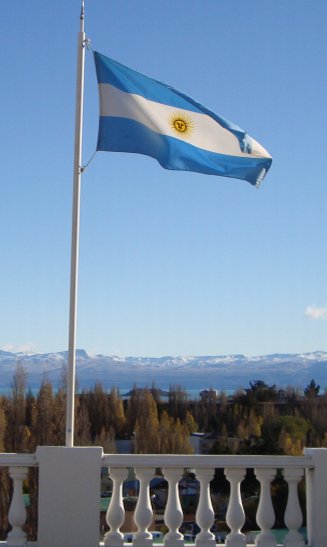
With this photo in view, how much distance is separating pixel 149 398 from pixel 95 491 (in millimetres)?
51677

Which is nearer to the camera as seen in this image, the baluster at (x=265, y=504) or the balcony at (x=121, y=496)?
the balcony at (x=121, y=496)

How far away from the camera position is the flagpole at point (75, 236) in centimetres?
694

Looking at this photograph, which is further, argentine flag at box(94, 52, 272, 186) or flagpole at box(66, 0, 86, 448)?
argentine flag at box(94, 52, 272, 186)

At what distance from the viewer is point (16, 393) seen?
1925 inches

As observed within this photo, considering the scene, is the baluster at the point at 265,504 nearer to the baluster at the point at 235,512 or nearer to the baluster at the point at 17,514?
the baluster at the point at 235,512

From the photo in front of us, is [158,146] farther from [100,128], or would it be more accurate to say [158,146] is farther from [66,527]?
[66,527]

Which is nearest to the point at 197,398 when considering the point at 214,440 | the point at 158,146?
the point at 214,440

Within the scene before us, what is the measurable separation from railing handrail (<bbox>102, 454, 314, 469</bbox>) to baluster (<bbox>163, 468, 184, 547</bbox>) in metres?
0.09

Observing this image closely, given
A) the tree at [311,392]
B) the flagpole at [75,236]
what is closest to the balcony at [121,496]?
the flagpole at [75,236]

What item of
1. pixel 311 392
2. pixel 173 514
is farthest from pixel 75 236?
pixel 311 392

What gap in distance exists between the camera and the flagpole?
6.94 metres

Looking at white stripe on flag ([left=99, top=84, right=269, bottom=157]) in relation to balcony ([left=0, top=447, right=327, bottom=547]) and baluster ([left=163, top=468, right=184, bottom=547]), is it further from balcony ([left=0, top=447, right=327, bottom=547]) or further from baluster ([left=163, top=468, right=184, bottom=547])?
baluster ([left=163, top=468, right=184, bottom=547])

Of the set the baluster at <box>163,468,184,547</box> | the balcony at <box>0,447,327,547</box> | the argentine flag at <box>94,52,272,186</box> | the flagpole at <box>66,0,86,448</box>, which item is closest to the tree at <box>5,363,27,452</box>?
the argentine flag at <box>94,52,272,186</box>

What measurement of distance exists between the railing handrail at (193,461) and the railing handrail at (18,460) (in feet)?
1.82
